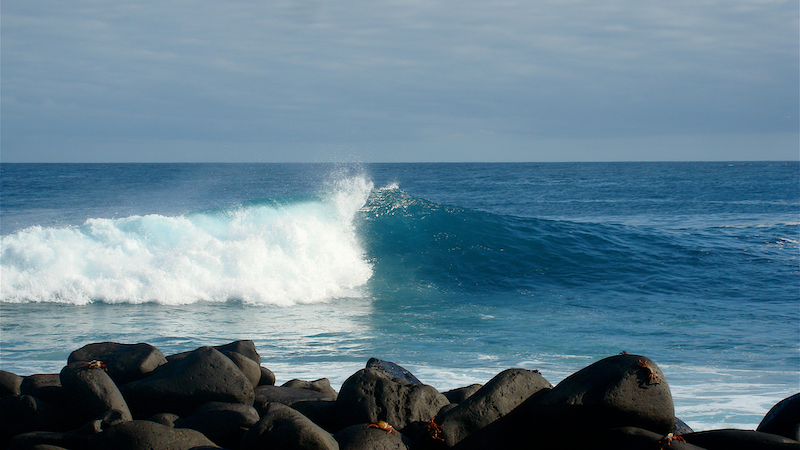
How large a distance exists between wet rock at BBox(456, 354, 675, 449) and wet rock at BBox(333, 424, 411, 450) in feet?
1.09

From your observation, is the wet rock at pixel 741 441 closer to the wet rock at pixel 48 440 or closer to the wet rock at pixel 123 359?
the wet rock at pixel 48 440

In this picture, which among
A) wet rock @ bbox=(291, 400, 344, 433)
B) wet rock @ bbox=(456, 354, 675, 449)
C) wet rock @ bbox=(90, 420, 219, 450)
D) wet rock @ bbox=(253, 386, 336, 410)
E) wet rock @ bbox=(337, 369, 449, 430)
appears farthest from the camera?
wet rock @ bbox=(253, 386, 336, 410)

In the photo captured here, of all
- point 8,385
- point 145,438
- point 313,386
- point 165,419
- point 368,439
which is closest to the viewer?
point 145,438

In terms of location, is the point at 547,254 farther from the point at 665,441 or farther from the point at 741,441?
the point at 665,441

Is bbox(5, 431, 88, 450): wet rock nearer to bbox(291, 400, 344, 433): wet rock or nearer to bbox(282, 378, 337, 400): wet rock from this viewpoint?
bbox(291, 400, 344, 433): wet rock

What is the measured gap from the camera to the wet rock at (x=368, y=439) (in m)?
3.18

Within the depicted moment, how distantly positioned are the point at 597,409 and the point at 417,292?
9.05 m

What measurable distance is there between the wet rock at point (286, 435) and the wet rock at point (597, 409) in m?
0.79

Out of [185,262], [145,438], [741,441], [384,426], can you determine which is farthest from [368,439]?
[185,262]

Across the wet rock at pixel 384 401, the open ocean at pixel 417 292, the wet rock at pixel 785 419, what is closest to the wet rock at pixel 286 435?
the wet rock at pixel 384 401

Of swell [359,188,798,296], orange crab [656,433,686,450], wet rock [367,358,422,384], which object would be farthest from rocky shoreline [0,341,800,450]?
swell [359,188,798,296]

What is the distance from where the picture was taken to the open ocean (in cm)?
742

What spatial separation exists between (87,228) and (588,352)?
11.2 metres

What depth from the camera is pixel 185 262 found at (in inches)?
475
